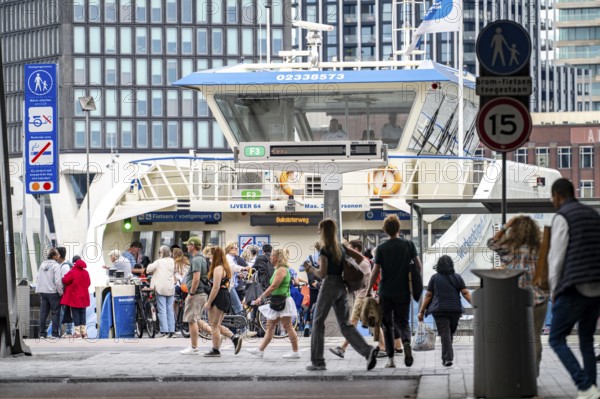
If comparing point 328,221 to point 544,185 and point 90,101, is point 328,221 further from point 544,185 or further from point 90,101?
point 90,101

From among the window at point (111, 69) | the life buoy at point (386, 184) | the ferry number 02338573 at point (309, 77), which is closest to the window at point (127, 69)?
the window at point (111, 69)

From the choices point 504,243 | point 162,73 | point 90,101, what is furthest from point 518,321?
point 162,73

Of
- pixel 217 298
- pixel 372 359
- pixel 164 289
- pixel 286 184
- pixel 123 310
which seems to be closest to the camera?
pixel 372 359

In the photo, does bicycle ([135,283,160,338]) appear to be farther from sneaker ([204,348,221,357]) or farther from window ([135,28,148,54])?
window ([135,28,148,54])

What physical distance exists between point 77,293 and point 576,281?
16.7 meters

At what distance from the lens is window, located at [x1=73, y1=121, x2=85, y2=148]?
431 ft

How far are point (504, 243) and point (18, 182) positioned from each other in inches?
3848

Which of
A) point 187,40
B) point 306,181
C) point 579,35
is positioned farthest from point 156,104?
point 306,181

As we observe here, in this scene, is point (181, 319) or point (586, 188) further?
point (586, 188)

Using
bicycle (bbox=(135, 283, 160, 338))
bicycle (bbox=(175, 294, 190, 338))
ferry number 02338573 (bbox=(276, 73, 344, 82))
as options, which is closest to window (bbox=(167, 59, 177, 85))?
ferry number 02338573 (bbox=(276, 73, 344, 82))

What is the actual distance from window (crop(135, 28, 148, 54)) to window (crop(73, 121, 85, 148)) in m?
7.90

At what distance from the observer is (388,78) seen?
125 ft

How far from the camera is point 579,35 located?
600 feet

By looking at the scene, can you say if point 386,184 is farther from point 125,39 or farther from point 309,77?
point 125,39
